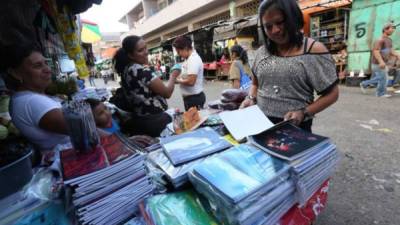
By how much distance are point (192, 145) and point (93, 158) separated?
0.43 m

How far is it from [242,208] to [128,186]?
1.36 feet

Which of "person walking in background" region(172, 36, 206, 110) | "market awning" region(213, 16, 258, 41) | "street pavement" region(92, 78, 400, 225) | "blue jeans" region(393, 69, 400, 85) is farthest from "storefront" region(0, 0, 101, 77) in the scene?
"market awning" region(213, 16, 258, 41)

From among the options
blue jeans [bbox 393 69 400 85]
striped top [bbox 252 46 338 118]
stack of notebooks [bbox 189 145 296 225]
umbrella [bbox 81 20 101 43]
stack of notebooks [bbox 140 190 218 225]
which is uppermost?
umbrella [bbox 81 20 101 43]

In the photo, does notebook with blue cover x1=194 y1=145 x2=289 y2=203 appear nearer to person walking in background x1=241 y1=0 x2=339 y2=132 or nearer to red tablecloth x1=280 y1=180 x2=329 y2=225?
red tablecloth x1=280 y1=180 x2=329 y2=225

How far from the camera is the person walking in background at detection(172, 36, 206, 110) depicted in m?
2.76

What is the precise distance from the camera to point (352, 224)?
1.80 m

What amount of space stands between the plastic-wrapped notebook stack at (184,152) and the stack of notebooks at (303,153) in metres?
0.20

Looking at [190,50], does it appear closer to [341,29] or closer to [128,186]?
[128,186]

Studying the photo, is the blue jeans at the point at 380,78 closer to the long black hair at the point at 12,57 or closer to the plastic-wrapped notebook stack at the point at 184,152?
the plastic-wrapped notebook stack at the point at 184,152

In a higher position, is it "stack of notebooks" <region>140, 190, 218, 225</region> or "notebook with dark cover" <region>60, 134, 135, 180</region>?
"notebook with dark cover" <region>60, 134, 135, 180</region>

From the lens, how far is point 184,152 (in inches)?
40.3

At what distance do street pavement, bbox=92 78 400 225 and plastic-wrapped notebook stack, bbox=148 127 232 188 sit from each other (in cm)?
135

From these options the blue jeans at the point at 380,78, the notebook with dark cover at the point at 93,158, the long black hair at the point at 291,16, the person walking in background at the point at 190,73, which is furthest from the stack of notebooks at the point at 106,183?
the blue jeans at the point at 380,78

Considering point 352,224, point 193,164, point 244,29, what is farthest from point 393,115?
point 244,29
